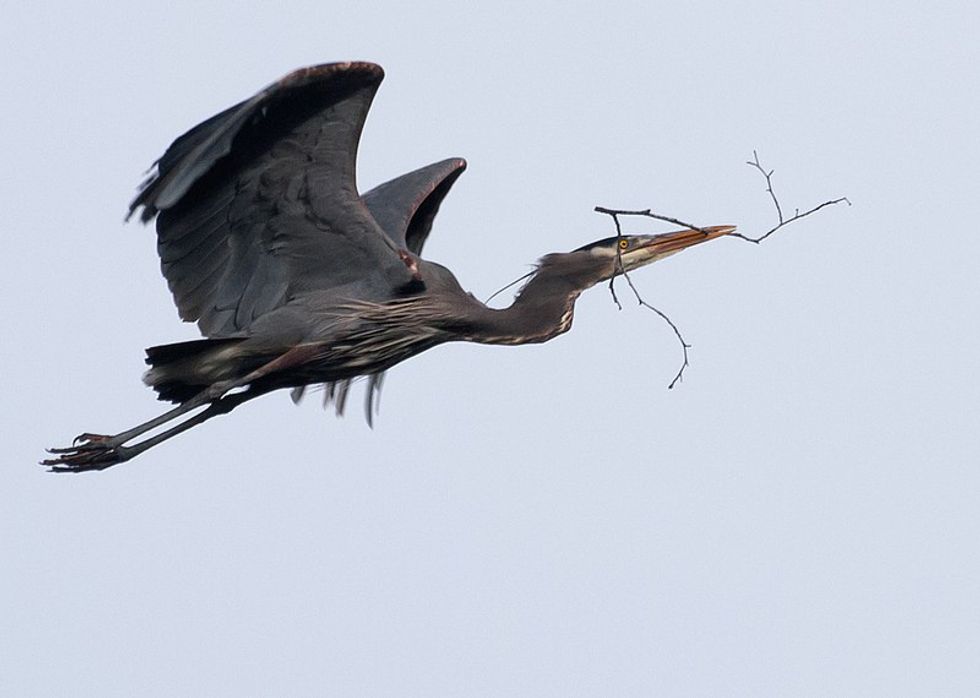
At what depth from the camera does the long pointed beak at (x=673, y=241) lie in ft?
30.8

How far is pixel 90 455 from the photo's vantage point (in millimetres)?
8867

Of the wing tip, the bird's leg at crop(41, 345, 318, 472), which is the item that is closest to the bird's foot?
the bird's leg at crop(41, 345, 318, 472)

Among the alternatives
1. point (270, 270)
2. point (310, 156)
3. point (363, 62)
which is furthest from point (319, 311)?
point (363, 62)

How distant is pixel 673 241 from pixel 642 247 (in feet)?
0.60

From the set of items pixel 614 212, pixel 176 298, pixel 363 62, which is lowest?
pixel 614 212

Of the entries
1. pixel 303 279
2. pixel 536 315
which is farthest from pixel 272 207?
pixel 536 315

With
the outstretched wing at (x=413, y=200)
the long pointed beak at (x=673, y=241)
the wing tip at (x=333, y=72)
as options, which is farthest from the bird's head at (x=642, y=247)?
the wing tip at (x=333, y=72)

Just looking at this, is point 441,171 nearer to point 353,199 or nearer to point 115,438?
point 353,199

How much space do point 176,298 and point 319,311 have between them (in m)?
0.72

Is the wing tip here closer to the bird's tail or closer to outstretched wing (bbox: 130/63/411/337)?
outstretched wing (bbox: 130/63/411/337)

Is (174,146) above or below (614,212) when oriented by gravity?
above

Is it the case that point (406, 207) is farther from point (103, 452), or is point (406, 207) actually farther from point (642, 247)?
point (103, 452)

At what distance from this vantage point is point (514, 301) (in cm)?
940

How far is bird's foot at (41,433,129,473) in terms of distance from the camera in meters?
8.85
